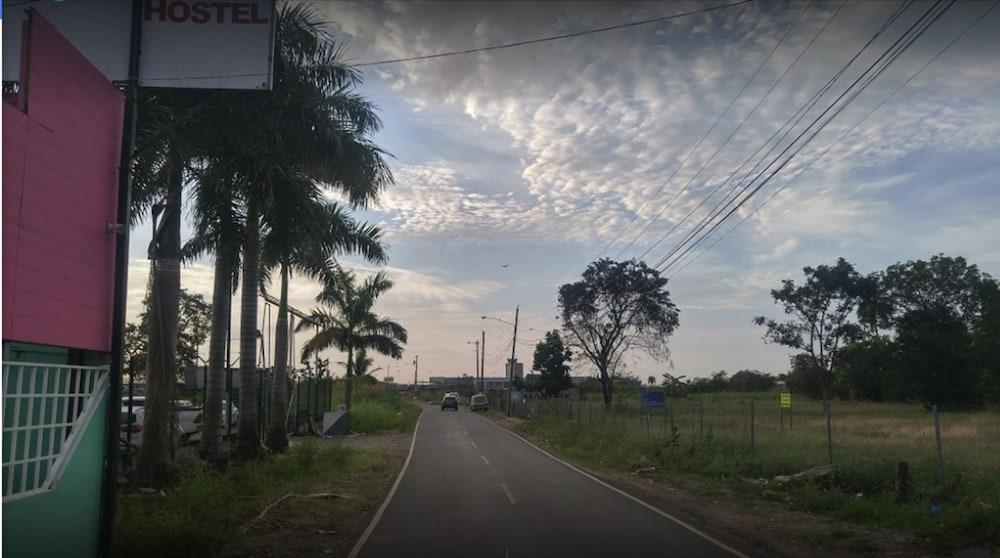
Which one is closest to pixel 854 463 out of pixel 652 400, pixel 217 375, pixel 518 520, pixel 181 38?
pixel 518 520

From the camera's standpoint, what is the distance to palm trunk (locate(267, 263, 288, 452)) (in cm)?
2106

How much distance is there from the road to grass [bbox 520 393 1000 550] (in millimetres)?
2994

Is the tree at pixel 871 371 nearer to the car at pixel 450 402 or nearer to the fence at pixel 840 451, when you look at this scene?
the fence at pixel 840 451

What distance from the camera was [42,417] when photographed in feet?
22.4

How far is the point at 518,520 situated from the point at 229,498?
14.8 ft

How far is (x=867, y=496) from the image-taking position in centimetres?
1345

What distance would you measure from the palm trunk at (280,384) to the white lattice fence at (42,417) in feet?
43.1

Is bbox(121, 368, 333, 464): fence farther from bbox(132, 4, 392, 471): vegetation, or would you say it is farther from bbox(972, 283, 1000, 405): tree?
bbox(972, 283, 1000, 405): tree

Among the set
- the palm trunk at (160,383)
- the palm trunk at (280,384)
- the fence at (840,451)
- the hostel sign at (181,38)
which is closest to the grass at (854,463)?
the fence at (840,451)

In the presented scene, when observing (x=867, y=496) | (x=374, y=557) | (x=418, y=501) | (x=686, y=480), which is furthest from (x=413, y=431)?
(x=374, y=557)

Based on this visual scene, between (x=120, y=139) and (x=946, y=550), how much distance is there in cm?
1092

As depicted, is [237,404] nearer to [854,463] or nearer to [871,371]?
[854,463]

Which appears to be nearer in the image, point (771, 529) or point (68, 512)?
point (68, 512)

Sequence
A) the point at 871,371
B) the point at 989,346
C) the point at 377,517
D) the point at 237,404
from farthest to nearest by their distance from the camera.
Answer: the point at 871,371
the point at 989,346
the point at 237,404
the point at 377,517
